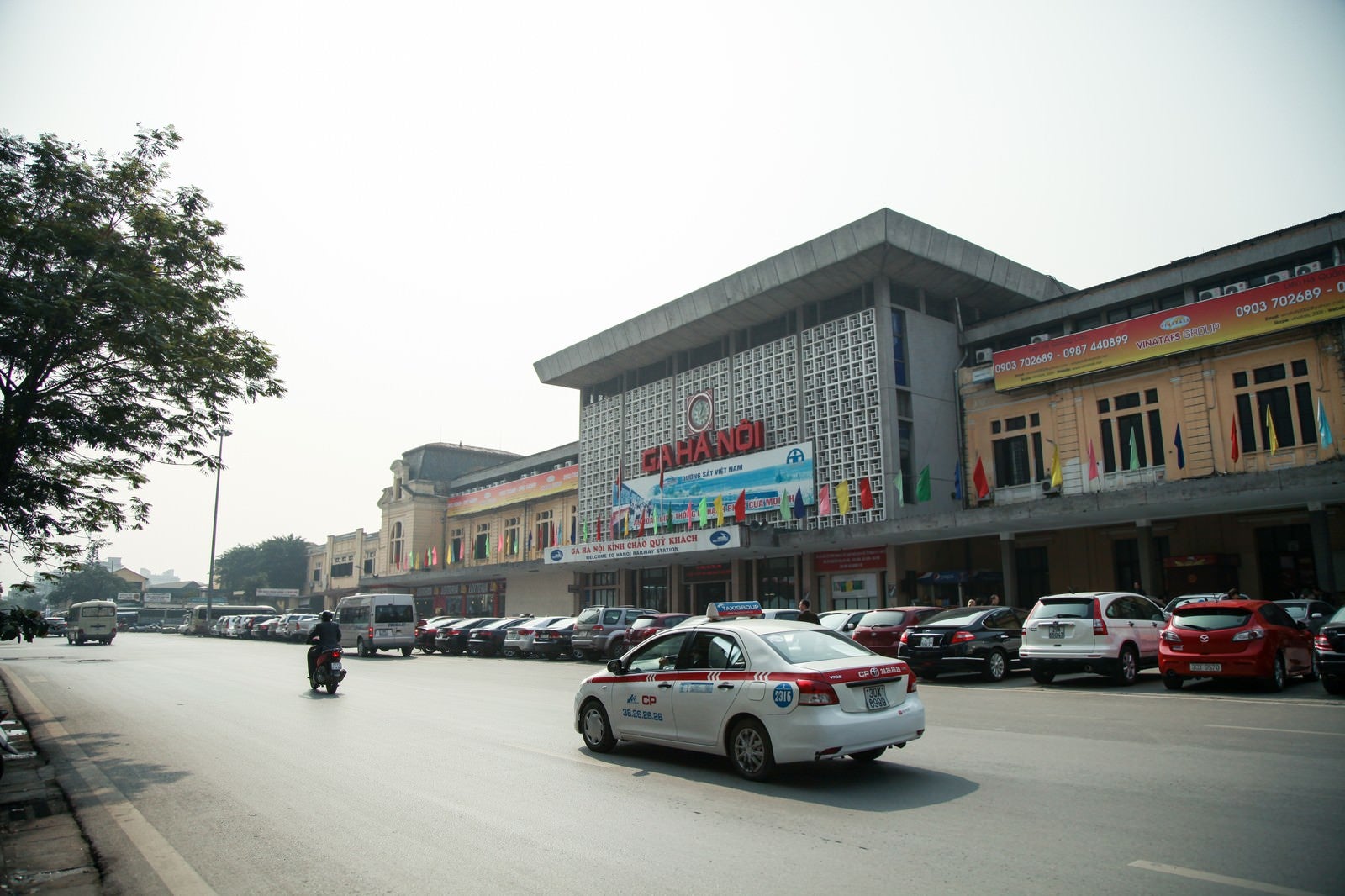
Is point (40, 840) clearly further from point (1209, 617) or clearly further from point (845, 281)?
point (845, 281)

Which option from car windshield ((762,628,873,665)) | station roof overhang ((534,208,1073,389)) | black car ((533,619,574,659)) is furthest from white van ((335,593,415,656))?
car windshield ((762,628,873,665))

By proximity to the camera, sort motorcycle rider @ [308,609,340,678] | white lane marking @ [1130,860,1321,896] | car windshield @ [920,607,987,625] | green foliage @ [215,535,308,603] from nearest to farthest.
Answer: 1. white lane marking @ [1130,860,1321,896]
2. motorcycle rider @ [308,609,340,678]
3. car windshield @ [920,607,987,625]
4. green foliage @ [215,535,308,603]

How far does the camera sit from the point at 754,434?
36719mm

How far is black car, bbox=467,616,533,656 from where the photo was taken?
3088 cm

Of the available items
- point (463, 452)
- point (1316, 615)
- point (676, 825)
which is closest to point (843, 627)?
point (1316, 615)

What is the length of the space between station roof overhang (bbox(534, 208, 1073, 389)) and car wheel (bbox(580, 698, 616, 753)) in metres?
25.5

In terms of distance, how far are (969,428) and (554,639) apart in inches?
724

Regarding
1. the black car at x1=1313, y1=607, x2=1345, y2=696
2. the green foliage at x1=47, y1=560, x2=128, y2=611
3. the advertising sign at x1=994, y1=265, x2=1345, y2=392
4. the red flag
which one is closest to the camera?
the black car at x1=1313, y1=607, x2=1345, y2=696

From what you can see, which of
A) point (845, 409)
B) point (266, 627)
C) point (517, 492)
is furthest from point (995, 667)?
point (266, 627)

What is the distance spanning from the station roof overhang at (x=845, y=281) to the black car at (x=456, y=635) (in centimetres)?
1608

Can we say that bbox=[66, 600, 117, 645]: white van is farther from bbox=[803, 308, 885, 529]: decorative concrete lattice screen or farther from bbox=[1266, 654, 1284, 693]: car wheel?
bbox=[1266, 654, 1284, 693]: car wheel

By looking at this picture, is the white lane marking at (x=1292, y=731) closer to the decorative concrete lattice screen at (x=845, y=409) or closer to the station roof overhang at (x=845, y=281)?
the decorative concrete lattice screen at (x=845, y=409)

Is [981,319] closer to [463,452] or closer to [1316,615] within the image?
[1316,615]

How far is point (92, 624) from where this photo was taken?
46250mm
